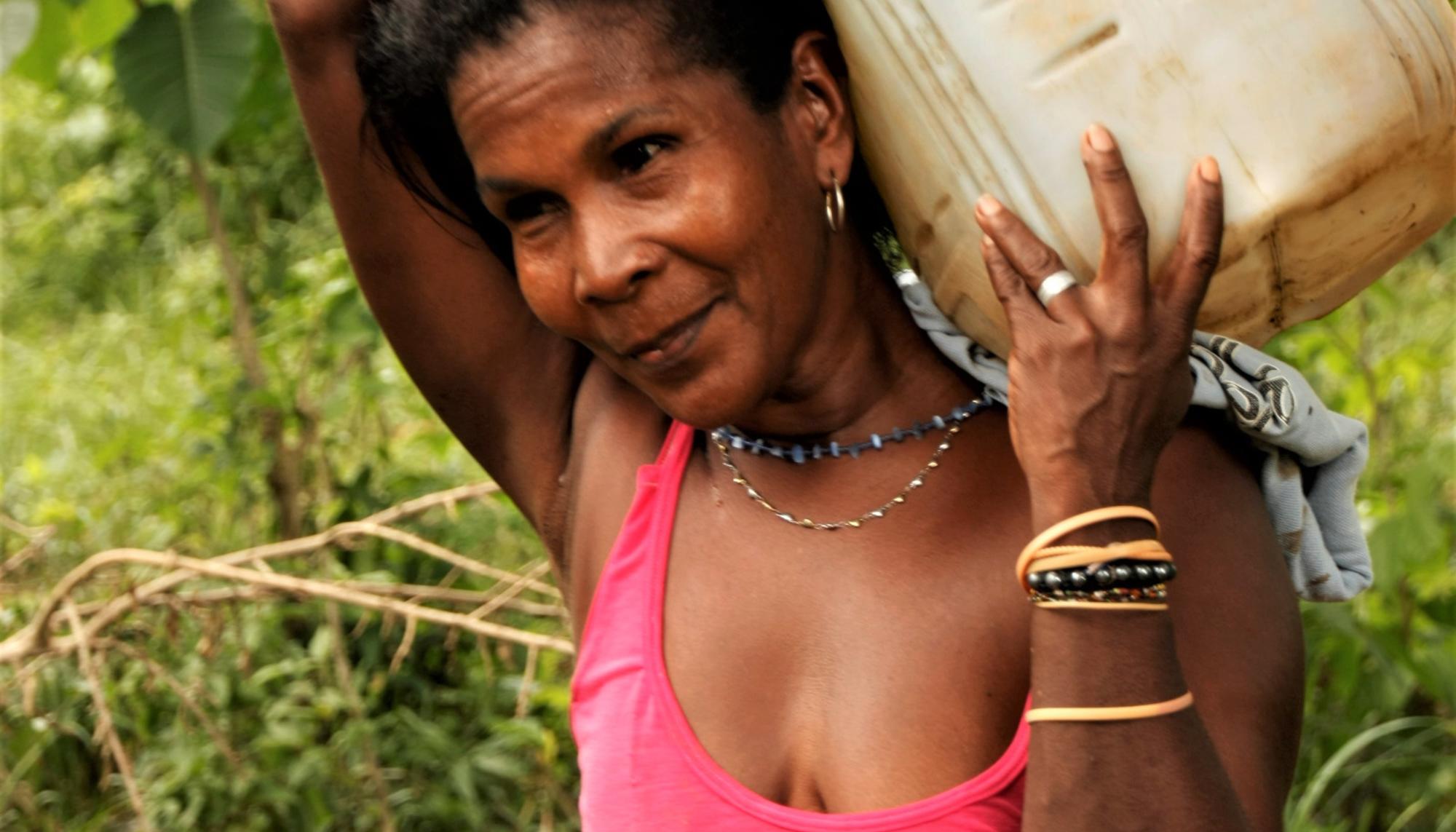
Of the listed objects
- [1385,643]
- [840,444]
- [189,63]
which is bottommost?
[1385,643]

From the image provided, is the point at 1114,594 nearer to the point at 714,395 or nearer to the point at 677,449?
the point at 714,395

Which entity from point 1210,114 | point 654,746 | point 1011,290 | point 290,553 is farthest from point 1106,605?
point 290,553

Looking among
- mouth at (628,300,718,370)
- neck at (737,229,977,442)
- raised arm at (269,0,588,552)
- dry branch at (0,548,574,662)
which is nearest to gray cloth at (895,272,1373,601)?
neck at (737,229,977,442)

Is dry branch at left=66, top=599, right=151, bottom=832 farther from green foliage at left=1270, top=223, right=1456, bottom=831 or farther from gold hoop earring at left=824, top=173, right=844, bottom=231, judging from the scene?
green foliage at left=1270, top=223, right=1456, bottom=831

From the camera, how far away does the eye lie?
139 centimetres

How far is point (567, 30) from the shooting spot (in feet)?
4.51

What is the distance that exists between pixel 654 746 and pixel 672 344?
0.39 meters

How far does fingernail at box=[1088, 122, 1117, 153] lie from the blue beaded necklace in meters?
0.37

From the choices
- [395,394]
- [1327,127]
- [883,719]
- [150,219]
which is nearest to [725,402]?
[883,719]

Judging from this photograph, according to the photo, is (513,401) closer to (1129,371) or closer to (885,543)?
(885,543)

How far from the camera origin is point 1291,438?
1.38 metres

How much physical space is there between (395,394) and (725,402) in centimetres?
321

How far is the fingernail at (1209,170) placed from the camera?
1.21 meters

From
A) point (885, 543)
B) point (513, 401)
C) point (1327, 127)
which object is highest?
point (513, 401)
